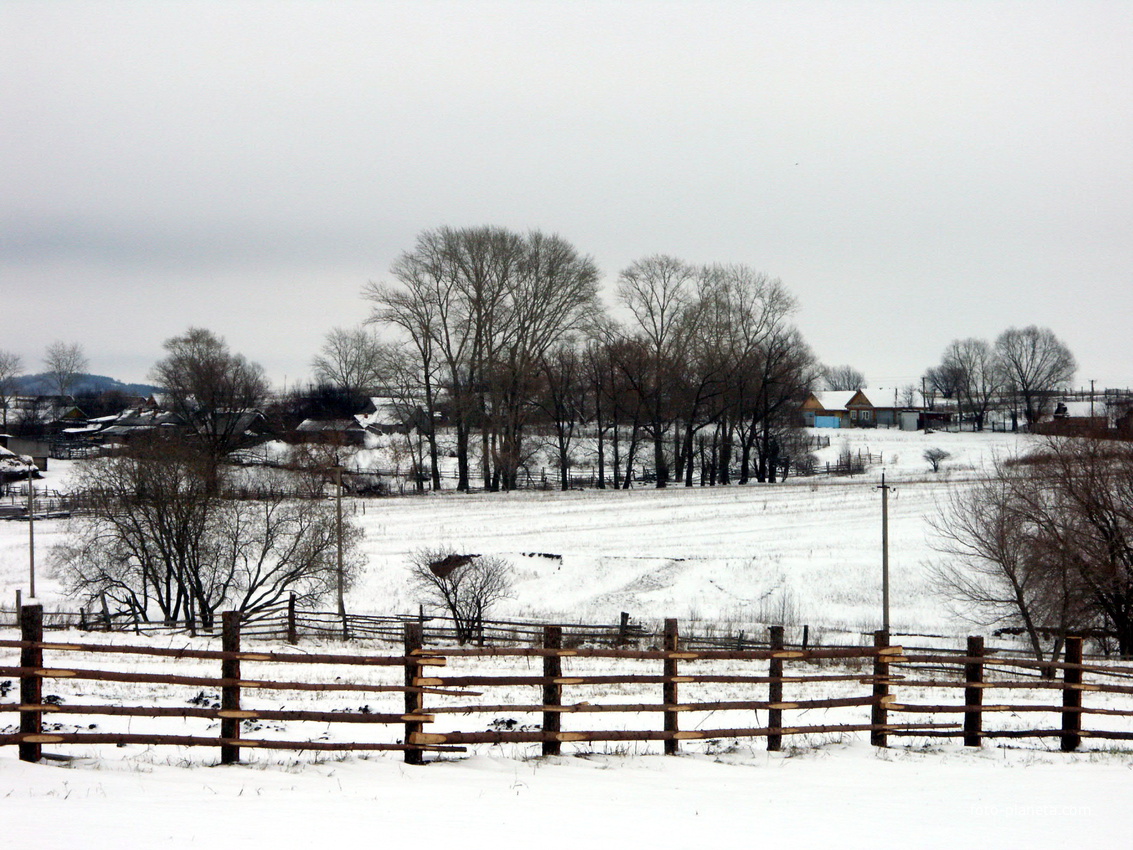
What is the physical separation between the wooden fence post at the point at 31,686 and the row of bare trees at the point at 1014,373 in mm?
114776

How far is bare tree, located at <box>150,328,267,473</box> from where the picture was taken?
267 ft

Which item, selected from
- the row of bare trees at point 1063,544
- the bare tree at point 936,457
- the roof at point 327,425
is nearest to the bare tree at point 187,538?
the row of bare trees at point 1063,544

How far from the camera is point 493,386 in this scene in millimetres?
68562

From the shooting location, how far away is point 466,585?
33781 mm

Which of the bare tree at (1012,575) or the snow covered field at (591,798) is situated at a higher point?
the snow covered field at (591,798)

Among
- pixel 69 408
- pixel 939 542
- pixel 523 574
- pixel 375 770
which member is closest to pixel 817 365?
pixel 939 542

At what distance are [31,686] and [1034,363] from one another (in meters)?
133

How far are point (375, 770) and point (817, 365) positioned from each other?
97820 mm

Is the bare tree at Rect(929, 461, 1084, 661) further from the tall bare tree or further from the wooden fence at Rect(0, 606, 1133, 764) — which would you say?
the tall bare tree

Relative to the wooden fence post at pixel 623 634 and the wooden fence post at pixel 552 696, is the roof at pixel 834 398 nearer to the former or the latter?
the wooden fence post at pixel 623 634

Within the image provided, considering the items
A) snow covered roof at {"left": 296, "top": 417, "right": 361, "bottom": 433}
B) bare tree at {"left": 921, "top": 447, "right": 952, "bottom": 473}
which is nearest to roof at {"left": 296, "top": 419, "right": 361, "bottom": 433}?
snow covered roof at {"left": 296, "top": 417, "right": 361, "bottom": 433}

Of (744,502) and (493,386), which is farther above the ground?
(493,386)

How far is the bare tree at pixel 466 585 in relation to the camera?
31.6 m

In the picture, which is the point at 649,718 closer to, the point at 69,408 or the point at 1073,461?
the point at 1073,461
